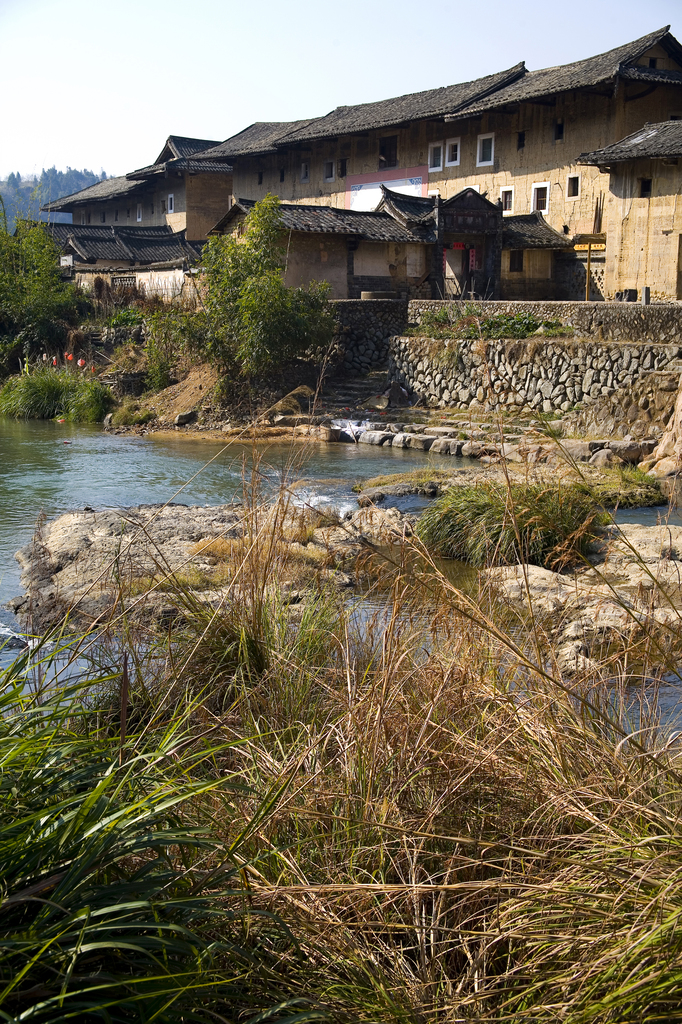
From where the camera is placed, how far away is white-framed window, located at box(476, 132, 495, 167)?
2847 cm

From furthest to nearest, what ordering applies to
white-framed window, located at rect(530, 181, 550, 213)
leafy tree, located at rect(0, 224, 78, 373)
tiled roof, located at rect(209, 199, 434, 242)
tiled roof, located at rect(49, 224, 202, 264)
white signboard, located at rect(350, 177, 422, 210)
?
1. tiled roof, located at rect(49, 224, 202, 264)
2. white signboard, located at rect(350, 177, 422, 210)
3. white-framed window, located at rect(530, 181, 550, 213)
4. leafy tree, located at rect(0, 224, 78, 373)
5. tiled roof, located at rect(209, 199, 434, 242)

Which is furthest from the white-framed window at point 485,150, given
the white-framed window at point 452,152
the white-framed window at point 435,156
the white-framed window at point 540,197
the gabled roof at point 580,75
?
the white-framed window at point 540,197

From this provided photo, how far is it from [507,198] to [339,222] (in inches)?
327

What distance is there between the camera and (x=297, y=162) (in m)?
34.7

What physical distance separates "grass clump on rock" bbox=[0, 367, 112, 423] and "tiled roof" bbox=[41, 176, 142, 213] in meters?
21.3

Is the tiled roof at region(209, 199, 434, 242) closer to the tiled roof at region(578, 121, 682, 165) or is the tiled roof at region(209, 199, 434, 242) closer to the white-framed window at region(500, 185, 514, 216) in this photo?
the tiled roof at region(578, 121, 682, 165)

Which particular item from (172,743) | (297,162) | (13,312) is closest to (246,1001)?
(172,743)

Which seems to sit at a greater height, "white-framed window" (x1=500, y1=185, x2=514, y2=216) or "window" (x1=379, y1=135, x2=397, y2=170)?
"window" (x1=379, y1=135, x2=397, y2=170)

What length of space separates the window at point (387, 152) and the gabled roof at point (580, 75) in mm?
4236

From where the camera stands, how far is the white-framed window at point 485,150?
2847cm

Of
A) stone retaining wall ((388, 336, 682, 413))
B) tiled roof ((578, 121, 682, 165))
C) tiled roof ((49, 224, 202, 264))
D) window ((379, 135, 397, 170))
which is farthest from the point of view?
tiled roof ((49, 224, 202, 264))

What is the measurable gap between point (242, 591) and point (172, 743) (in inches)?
55.9

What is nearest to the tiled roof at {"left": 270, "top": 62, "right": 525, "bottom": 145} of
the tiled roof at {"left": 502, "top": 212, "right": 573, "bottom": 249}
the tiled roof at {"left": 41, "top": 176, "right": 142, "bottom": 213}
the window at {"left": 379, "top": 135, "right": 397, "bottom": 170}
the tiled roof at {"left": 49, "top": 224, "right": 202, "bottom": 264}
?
the window at {"left": 379, "top": 135, "right": 397, "bottom": 170}

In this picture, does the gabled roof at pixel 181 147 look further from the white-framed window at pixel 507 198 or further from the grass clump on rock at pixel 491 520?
the grass clump on rock at pixel 491 520
